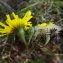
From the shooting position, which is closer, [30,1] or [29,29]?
[29,29]

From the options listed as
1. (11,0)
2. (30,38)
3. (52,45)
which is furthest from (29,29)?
(11,0)

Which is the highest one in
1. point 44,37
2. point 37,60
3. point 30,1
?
point 30,1

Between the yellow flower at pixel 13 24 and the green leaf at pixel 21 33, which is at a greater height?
the yellow flower at pixel 13 24

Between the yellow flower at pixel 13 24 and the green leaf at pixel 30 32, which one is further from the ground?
the yellow flower at pixel 13 24

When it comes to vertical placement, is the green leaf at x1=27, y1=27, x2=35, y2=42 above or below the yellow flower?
below

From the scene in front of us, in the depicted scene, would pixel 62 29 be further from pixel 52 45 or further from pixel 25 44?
pixel 25 44

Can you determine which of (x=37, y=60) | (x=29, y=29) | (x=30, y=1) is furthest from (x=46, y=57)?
(x=30, y=1)

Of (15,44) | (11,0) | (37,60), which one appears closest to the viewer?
(37,60)

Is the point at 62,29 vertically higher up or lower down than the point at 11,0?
lower down

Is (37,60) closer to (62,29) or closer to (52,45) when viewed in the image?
(52,45)

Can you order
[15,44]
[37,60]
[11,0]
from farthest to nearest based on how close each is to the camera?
[11,0], [15,44], [37,60]
